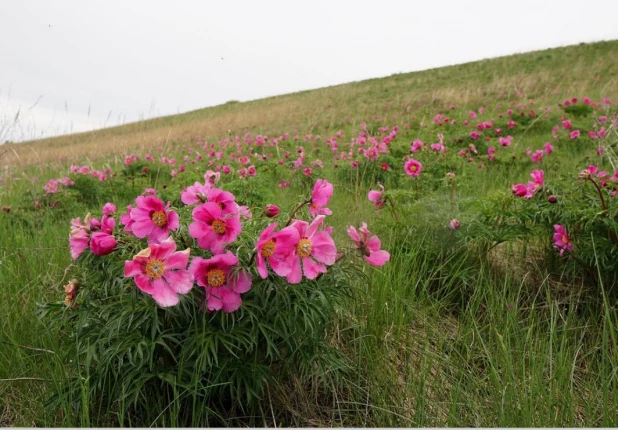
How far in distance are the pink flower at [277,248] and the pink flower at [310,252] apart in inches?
0.6

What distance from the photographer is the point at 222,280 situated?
3.71ft

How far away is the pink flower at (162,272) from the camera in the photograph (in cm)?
106

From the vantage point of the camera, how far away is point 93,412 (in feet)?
4.47

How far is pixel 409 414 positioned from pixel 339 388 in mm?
264

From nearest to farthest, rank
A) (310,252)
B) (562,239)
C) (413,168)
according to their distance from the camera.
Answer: (310,252) < (562,239) < (413,168)

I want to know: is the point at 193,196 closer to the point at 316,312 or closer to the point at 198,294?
the point at 198,294

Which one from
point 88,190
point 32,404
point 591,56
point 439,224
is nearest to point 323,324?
point 32,404

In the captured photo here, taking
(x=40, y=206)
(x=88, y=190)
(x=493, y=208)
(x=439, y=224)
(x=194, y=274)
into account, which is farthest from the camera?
(x=88, y=190)

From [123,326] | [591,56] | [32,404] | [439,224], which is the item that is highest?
[591,56]

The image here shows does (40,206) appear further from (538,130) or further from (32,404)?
(538,130)

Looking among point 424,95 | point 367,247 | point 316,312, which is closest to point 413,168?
point 367,247

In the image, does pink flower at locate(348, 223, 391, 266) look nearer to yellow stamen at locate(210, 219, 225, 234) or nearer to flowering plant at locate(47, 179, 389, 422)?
flowering plant at locate(47, 179, 389, 422)

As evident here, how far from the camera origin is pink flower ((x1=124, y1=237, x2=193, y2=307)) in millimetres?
1062

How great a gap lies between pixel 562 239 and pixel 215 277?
63.5 inches
